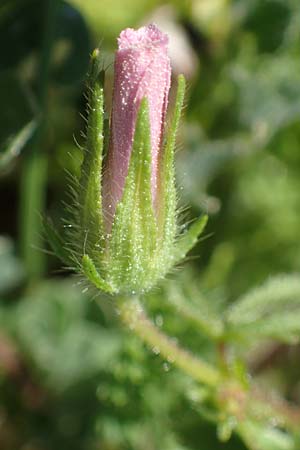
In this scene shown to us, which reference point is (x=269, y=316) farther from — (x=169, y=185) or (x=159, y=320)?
(x=169, y=185)

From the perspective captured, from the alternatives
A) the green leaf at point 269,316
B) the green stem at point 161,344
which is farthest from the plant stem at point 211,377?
the green leaf at point 269,316

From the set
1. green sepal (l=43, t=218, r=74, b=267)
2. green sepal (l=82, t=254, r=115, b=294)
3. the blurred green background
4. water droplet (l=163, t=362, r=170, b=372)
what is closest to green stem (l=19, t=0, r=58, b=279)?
the blurred green background

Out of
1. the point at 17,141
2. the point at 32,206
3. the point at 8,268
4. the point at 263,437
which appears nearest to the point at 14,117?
the point at 17,141

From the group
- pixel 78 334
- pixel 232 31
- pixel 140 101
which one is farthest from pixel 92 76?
pixel 232 31

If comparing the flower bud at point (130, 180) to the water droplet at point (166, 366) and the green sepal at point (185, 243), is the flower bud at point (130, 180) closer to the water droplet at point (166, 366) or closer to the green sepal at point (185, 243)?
the green sepal at point (185, 243)

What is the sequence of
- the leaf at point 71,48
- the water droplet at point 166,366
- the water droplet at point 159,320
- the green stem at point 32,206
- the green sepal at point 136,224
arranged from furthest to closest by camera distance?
the green stem at point 32,206
the leaf at point 71,48
the water droplet at point 159,320
the water droplet at point 166,366
the green sepal at point 136,224
